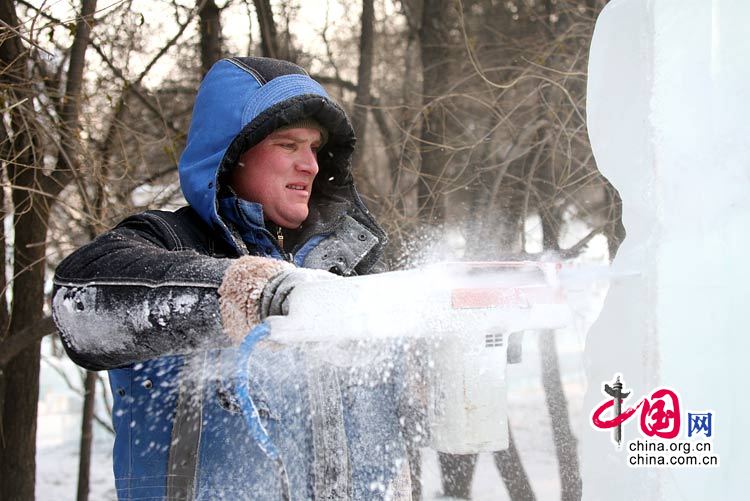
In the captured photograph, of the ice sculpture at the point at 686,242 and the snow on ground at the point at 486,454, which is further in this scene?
the snow on ground at the point at 486,454

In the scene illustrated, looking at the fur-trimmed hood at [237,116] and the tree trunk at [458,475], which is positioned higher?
the fur-trimmed hood at [237,116]

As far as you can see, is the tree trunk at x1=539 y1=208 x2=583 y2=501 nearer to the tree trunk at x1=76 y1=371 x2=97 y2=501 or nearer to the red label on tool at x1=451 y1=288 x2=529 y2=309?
the red label on tool at x1=451 y1=288 x2=529 y2=309

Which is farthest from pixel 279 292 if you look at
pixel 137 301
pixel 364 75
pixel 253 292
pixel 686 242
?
pixel 364 75

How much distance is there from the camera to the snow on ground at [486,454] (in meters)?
3.54

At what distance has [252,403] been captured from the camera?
1.27 metres

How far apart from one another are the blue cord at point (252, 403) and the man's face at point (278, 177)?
58cm

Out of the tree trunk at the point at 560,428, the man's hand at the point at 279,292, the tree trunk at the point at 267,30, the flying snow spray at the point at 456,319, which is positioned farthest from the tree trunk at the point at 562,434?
the tree trunk at the point at 267,30

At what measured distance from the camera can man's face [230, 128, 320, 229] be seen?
175 centimetres

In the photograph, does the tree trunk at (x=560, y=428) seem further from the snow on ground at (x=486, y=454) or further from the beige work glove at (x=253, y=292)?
the beige work glove at (x=253, y=292)

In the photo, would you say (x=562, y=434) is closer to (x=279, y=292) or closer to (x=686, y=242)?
(x=686, y=242)

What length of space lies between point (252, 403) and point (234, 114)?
2.35ft

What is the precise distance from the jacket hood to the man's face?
52mm

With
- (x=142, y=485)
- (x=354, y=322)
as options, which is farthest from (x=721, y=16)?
(x=142, y=485)

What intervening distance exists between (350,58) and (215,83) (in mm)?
3598
